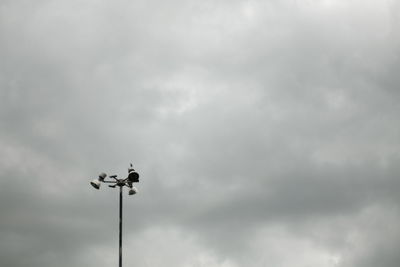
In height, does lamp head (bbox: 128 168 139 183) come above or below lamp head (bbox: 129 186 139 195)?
above

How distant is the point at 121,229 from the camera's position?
138ft

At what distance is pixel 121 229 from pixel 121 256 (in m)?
1.74

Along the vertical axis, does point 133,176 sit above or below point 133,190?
above

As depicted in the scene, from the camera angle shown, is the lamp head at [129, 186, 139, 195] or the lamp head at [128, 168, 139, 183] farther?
the lamp head at [129, 186, 139, 195]

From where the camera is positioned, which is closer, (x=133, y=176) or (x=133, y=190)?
(x=133, y=176)

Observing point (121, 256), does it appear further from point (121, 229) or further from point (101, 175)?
point (101, 175)

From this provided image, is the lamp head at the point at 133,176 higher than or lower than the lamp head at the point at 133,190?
higher

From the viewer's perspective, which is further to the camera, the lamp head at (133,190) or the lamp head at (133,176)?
the lamp head at (133,190)

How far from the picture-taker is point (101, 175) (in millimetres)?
42094

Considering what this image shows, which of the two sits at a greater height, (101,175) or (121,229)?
(101,175)

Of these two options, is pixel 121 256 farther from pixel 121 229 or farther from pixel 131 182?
pixel 131 182

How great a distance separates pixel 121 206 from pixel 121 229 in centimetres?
145

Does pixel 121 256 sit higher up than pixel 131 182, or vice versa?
pixel 131 182

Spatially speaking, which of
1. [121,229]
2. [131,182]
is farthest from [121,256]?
[131,182]
